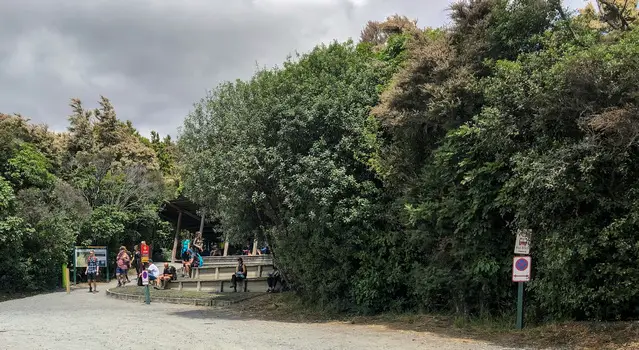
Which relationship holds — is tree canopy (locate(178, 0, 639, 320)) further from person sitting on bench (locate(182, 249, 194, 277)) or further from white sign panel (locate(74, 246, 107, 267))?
white sign panel (locate(74, 246, 107, 267))

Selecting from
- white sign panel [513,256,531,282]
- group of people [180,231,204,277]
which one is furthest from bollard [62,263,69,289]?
white sign panel [513,256,531,282]

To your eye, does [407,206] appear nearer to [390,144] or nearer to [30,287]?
[390,144]

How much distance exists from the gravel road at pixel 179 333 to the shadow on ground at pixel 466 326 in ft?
1.58

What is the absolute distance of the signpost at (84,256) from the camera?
26609mm

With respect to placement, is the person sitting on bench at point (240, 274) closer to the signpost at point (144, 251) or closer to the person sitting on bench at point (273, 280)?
the person sitting on bench at point (273, 280)

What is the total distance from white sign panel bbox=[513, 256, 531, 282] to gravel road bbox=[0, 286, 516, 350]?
1.55 meters

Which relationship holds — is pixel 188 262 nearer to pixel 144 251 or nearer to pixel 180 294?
A: pixel 144 251

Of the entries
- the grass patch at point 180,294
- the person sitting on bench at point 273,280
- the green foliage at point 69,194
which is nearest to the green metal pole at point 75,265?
the green foliage at point 69,194

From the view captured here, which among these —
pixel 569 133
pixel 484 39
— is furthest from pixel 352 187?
pixel 569 133

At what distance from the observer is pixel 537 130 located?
10727 mm

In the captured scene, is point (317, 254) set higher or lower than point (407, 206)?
lower

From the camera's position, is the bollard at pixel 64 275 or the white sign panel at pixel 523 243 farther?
the bollard at pixel 64 275

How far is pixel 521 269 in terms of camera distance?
10734mm

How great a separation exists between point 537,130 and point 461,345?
4.34 metres
